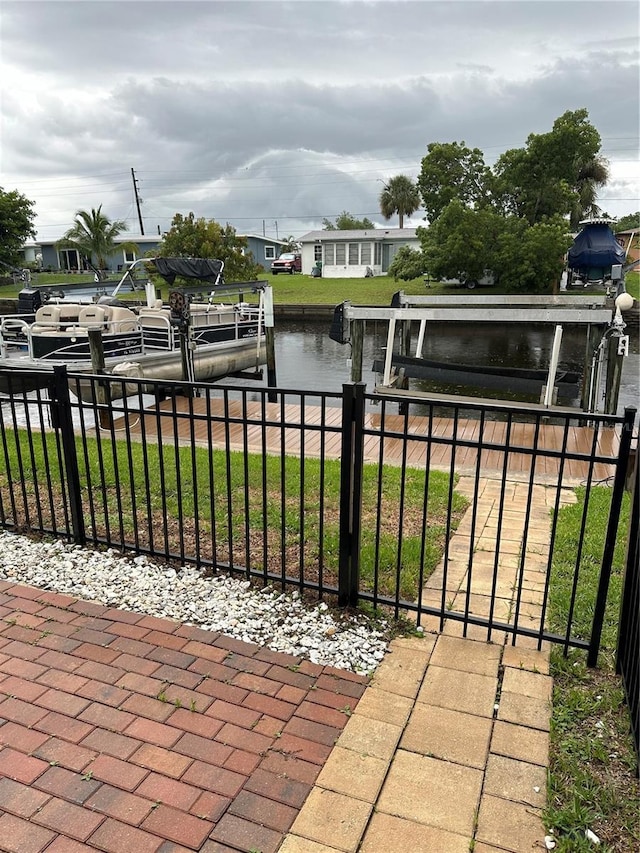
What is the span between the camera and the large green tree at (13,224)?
37.3 m

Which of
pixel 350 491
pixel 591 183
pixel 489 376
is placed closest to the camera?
pixel 350 491

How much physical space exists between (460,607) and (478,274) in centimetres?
2357

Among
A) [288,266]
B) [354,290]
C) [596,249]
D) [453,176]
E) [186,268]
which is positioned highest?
[453,176]

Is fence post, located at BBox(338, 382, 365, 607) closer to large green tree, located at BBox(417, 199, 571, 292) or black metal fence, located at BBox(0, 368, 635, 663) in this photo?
black metal fence, located at BBox(0, 368, 635, 663)

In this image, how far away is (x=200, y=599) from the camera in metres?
3.29

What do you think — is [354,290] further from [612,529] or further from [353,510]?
[612,529]

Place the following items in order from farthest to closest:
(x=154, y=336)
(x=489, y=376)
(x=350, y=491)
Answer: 1. (x=154, y=336)
2. (x=489, y=376)
3. (x=350, y=491)

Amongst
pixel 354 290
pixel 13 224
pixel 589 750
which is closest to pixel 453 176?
pixel 354 290

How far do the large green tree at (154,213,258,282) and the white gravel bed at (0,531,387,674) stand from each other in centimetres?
2042

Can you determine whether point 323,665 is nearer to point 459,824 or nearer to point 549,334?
point 459,824

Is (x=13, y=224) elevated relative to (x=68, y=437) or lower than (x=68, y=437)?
elevated

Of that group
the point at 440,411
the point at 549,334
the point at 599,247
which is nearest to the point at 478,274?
the point at 549,334

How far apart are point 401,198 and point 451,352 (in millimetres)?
→ 34491

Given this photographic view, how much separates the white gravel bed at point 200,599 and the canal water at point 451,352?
8.52 m
